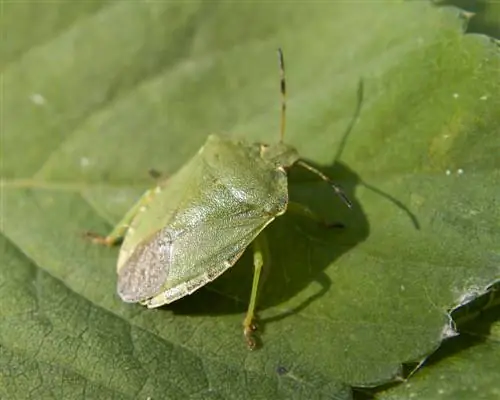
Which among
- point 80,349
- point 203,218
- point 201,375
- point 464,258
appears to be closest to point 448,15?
point 464,258

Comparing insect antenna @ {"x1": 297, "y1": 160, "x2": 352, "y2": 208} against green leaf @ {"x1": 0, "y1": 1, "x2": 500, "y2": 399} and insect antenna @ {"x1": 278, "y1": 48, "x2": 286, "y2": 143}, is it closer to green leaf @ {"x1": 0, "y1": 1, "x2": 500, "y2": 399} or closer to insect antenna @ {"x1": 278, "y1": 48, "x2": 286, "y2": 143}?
green leaf @ {"x1": 0, "y1": 1, "x2": 500, "y2": 399}

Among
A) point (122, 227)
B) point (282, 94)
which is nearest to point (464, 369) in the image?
point (282, 94)

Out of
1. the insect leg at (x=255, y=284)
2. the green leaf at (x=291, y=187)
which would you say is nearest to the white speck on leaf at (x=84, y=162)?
the green leaf at (x=291, y=187)

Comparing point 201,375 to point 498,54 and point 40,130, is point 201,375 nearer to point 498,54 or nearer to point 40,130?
point 40,130

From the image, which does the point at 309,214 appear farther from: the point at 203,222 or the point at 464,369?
the point at 464,369

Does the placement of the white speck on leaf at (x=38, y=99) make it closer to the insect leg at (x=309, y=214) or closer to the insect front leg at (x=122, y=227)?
the insect front leg at (x=122, y=227)

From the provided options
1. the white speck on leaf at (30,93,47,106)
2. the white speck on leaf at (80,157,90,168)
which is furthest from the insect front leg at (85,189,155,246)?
the white speck on leaf at (30,93,47,106)
